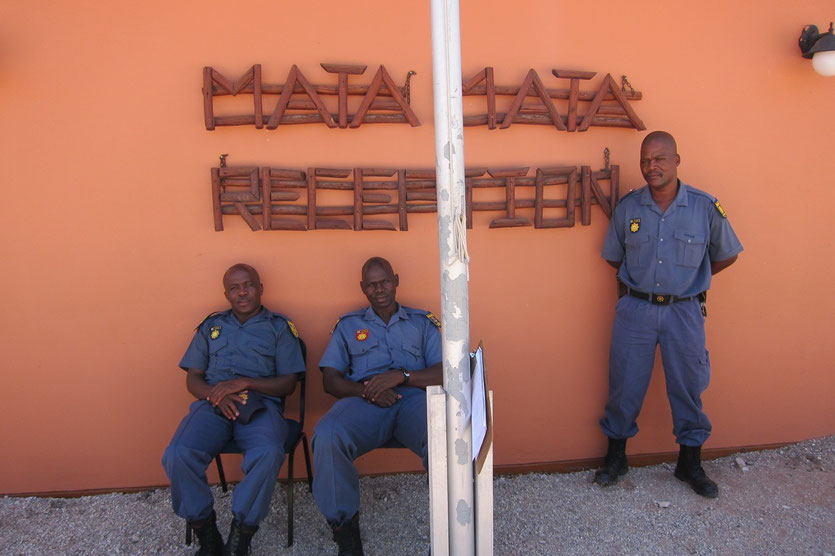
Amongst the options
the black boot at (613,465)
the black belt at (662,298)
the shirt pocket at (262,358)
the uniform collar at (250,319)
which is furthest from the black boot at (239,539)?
the black belt at (662,298)

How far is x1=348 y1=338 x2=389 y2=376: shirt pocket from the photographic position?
132 inches

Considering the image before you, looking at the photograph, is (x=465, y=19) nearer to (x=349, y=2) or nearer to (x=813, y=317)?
(x=349, y=2)

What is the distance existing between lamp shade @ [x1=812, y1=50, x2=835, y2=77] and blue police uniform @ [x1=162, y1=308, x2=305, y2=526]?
3217mm

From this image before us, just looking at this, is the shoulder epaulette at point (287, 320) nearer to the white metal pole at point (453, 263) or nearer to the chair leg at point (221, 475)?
the chair leg at point (221, 475)

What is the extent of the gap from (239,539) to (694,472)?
244 cm

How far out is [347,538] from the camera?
2869mm

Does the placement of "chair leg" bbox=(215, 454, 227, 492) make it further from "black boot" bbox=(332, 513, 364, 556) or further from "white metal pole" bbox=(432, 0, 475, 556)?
"white metal pole" bbox=(432, 0, 475, 556)

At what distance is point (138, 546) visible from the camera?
3174 millimetres

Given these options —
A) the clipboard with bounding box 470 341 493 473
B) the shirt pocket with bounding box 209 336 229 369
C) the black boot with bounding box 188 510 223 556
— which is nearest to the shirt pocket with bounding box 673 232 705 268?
the clipboard with bounding box 470 341 493 473

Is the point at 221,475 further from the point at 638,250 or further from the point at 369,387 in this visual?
the point at 638,250

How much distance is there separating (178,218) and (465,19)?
6.17 ft

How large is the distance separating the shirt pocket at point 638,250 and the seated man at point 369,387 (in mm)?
1105

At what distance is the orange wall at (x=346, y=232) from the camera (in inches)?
132

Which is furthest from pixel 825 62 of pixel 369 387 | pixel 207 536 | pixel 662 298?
pixel 207 536
